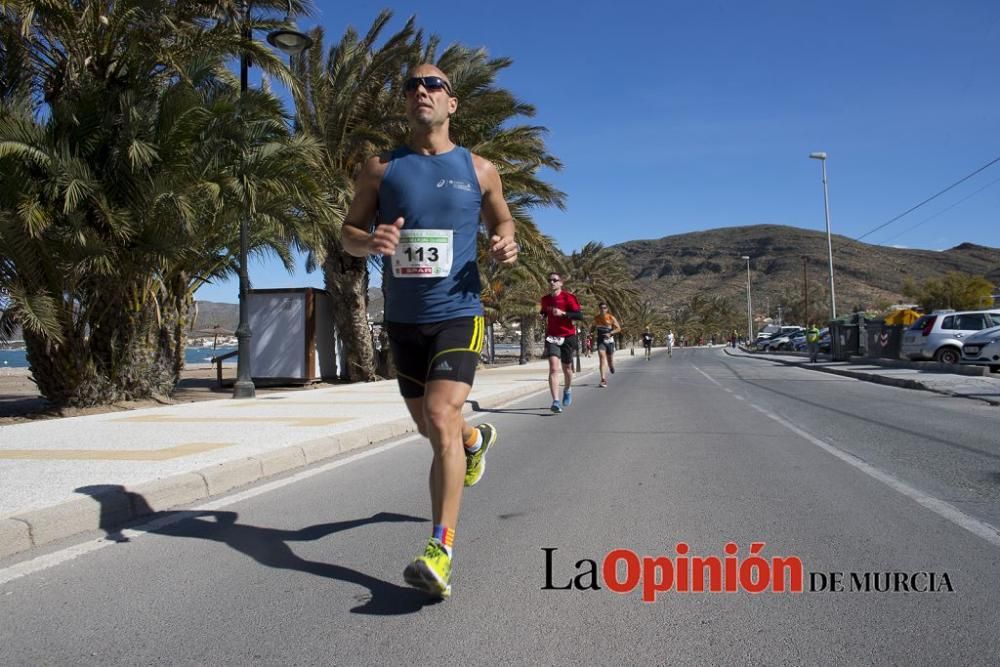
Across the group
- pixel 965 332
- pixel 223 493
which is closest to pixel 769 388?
pixel 965 332

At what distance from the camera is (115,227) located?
10.6 metres

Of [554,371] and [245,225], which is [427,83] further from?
[245,225]

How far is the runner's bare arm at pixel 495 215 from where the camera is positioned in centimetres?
359

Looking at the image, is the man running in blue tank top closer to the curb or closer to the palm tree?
the curb

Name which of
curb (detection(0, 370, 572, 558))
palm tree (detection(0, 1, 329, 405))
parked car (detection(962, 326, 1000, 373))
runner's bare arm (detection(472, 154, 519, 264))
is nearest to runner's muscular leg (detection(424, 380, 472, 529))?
runner's bare arm (detection(472, 154, 519, 264))

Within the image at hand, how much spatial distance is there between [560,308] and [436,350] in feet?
26.0

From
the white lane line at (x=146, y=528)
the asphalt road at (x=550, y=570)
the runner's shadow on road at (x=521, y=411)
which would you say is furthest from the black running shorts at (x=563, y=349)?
the white lane line at (x=146, y=528)

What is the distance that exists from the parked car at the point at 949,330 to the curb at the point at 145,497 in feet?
61.0

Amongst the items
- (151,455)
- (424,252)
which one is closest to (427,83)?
(424,252)

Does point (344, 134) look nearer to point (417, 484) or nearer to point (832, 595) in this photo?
point (417, 484)

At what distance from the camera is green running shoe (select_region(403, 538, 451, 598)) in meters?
3.10

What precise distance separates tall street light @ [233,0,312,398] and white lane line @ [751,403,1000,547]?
9.51 metres

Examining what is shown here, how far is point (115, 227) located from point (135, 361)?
2458 millimetres

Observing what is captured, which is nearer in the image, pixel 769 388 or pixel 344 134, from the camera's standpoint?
pixel 769 388
